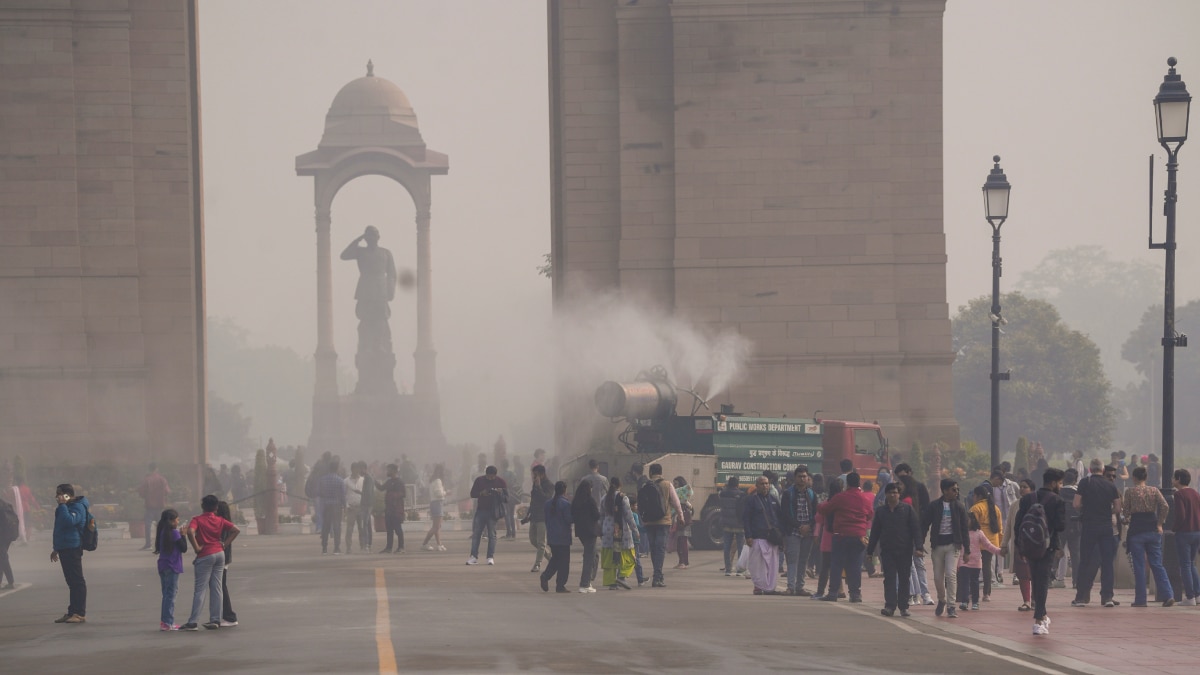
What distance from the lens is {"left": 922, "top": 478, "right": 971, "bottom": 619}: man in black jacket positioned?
20.5 m

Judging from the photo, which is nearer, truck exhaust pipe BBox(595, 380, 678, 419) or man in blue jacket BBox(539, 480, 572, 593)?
man in blue jacket BBox(539, 480, 572, 593)

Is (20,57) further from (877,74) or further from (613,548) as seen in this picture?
(613,548)

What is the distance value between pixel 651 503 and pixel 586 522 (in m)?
2.00

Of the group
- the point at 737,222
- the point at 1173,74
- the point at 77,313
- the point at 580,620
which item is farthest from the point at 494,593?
the point at 77,313

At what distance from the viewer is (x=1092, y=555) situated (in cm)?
2192

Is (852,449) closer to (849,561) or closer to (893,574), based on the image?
(849,561)

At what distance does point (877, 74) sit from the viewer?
42.0 meters

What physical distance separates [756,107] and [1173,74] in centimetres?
1894

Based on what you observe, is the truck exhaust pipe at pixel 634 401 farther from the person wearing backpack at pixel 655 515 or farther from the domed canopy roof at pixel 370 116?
the domed canopy roof at pixel 370 116

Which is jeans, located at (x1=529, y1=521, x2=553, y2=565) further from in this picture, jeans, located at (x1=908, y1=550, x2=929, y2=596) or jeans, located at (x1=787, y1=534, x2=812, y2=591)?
jeans, located at (x1=908, y1=550, x2=929, y2=596)

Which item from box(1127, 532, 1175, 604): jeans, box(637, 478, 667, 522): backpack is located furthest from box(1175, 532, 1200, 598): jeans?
box(637, 478, 667, 522): backpack

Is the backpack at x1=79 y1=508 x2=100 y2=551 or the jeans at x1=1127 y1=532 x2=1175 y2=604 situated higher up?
the backpack at x1=79 y1=508 x2=100 y2=551

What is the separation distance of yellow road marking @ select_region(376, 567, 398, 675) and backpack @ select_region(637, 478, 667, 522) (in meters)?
3.73

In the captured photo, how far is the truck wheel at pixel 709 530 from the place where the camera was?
32594 mm
